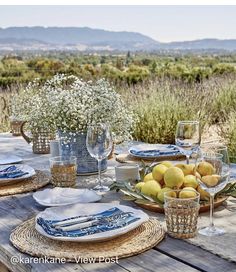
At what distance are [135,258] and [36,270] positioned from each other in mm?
237

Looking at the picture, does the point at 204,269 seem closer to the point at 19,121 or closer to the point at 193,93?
the point at 19,121

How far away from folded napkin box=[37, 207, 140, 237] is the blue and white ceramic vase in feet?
2.09

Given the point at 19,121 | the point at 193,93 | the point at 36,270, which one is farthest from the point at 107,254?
the point at 193,93

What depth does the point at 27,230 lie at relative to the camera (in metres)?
1.36

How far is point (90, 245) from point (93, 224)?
0.08 m

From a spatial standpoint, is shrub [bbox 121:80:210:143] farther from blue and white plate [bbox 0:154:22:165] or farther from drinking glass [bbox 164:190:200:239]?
drinking glass [bbox 164:190:200:239]

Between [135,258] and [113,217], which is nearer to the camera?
[135,258]

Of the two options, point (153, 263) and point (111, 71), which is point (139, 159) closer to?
point (153, 263)

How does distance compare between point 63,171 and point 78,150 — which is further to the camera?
point 78,150

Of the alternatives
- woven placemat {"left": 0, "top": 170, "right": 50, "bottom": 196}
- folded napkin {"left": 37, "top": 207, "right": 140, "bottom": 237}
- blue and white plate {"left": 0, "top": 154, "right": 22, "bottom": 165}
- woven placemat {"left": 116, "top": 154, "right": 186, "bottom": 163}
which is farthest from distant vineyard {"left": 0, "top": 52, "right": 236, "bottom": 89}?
folded napkin {"left": 37, "top": 207, "right": 140, "bottom": 237}

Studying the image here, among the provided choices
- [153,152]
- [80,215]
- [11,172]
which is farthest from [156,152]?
[80,215]

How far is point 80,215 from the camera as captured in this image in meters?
1.40

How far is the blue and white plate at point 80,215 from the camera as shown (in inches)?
48.7

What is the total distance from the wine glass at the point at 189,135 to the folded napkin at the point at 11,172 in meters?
0.64
